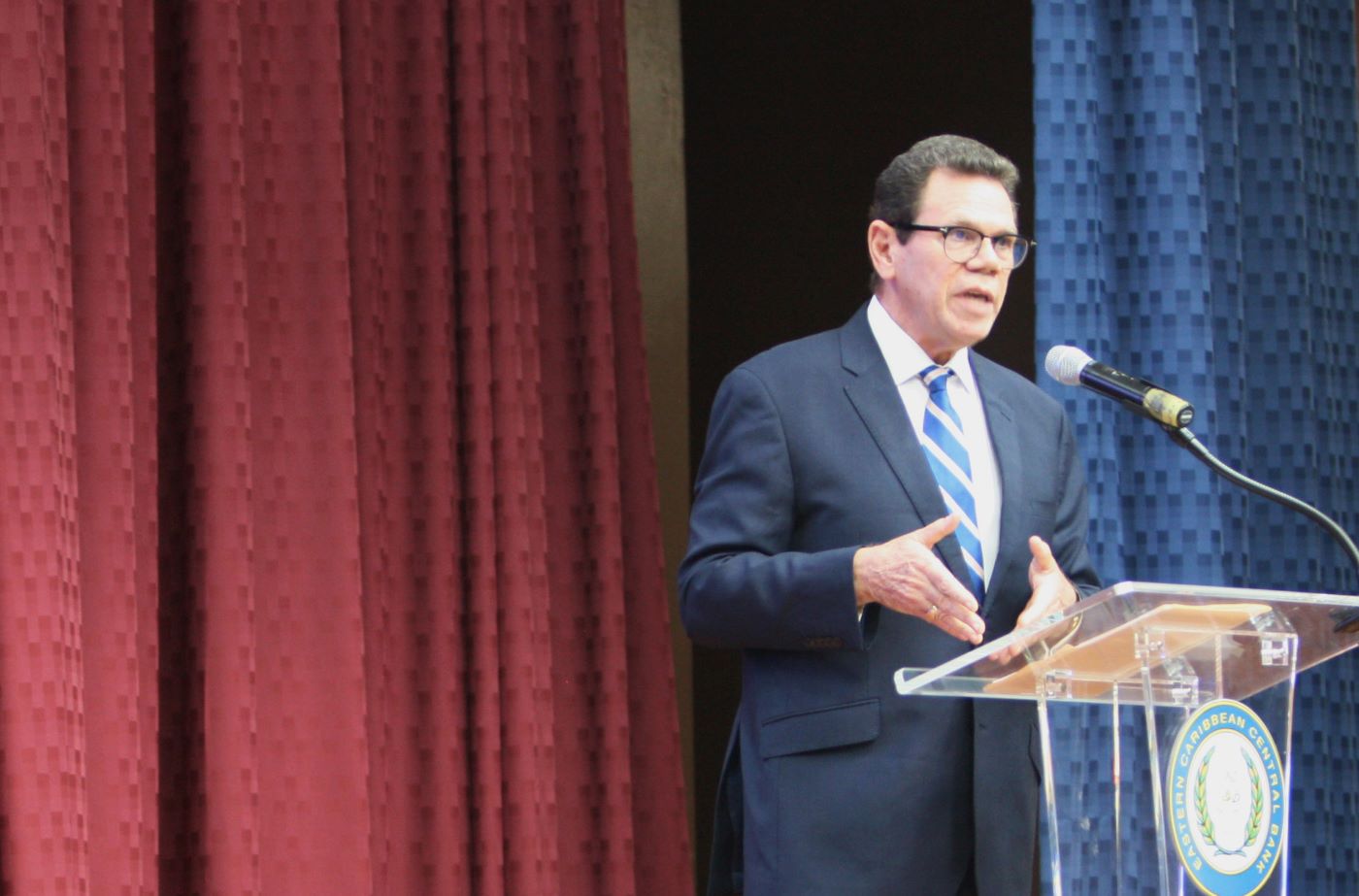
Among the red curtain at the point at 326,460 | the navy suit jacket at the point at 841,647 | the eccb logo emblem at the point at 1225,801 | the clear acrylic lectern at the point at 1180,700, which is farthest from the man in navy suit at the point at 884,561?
the red curtain at the point at 326,460

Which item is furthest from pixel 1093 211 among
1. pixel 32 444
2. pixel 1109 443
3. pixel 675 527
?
pixel 32 444

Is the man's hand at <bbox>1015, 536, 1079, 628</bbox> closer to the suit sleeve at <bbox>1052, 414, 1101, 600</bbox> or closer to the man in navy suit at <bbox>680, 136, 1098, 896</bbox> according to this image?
the man in navy suit at <bbox>680, 136, 1098, 896</bbox>

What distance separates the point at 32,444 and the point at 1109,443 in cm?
169

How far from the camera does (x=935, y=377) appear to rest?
2.42m

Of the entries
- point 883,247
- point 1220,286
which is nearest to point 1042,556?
point 883,247

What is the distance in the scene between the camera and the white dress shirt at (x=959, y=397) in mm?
2363

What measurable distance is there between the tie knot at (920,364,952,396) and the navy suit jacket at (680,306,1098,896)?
54 mm

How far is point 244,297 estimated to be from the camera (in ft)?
8.87

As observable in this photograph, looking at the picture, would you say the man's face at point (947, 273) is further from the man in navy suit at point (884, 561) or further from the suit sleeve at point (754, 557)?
the suit sleeve at point (754, 557)

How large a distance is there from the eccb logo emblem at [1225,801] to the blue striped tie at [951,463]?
0.47 m

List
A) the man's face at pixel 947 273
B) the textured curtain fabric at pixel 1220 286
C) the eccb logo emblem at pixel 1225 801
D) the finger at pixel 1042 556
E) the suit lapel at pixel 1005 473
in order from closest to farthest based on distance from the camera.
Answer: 1. the eccb logo emblem at pixel 1225 801
2. the finger at pixel 1042 556
3. the suit lapel at pixel 1005 473
4. the man's face at pixel 947 273
5. the textured curtain fabric at pixel 1220 286

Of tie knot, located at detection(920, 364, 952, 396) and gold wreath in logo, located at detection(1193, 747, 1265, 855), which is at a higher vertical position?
tie knot, located at detection(920, 364, 952, 396)

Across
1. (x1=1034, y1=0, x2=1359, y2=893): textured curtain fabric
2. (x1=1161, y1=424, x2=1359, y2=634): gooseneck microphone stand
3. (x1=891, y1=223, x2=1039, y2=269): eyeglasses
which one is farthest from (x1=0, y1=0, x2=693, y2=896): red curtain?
(x1=1161, y1=424, x2=1359, y2=634): gooseneck microphone stand

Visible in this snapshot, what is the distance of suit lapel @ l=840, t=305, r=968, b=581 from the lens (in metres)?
2.30
